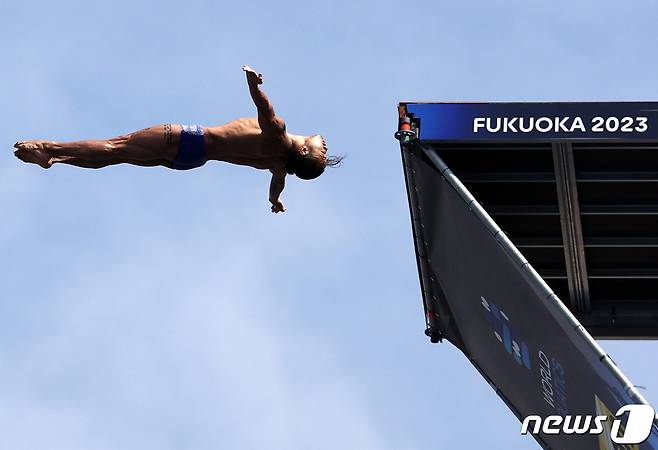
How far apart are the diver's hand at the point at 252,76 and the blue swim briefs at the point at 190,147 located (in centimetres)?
146

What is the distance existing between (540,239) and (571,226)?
1.07m

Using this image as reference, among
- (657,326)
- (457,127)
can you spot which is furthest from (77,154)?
(657,326)

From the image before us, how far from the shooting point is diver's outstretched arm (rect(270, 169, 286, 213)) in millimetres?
24281

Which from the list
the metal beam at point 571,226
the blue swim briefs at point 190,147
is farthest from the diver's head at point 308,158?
the metal beam at point 571,226

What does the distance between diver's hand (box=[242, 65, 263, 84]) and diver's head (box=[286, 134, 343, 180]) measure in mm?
1628

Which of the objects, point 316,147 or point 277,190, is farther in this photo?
point 277,190

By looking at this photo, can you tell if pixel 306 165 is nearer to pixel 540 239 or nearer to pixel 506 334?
pixel 506 334

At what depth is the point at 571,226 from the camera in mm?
31250

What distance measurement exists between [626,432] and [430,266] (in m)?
8.63

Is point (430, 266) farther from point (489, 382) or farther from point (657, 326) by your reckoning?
point (657, 326)

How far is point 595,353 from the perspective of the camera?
81.7ft

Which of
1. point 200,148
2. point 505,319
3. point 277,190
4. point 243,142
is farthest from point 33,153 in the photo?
point 505,319

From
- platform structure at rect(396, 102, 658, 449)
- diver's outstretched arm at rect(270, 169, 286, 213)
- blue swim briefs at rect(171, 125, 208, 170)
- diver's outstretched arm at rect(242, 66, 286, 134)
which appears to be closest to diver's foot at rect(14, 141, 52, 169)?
blue swim briefs at rect(171, 125, 208, 170)

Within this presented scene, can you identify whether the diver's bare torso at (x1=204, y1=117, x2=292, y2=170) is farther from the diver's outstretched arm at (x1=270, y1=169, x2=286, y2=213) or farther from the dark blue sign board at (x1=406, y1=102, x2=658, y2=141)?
the dark blue sign board at (x1=406, y1=102, x2=658, y2=141)
